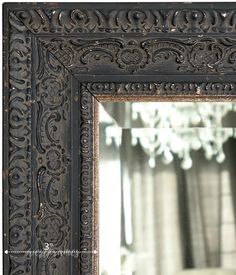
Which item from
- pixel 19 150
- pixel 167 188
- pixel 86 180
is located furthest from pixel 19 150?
pixel 167 188

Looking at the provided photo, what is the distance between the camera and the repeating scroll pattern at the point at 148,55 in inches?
33.3

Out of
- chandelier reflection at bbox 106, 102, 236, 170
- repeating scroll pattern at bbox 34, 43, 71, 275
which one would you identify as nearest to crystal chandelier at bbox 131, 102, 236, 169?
chandelier reflection at bbox 106, 102, 236, 170

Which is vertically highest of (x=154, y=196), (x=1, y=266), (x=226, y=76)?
(x=226, y=76)

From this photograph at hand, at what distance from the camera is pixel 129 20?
847mm

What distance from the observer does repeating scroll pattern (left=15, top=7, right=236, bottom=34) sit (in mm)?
844

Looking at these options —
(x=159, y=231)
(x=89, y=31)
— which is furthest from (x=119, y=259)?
(x=89, y=31)

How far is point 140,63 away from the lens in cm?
85

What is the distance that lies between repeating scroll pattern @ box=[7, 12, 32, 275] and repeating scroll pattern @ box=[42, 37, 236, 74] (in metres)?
0.06

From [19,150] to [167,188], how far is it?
0.29 metres

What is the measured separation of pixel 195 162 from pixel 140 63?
0.21m

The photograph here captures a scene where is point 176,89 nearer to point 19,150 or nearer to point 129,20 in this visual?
point 129,20

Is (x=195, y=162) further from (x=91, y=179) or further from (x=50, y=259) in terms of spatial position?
(x=50, y=259)

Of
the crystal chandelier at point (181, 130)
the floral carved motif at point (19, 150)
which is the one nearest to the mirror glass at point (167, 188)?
the crystal chandelier at point (181, 130)

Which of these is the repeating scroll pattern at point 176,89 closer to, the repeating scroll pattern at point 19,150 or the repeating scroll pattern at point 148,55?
the repeating scroll pattern at point 148,55
